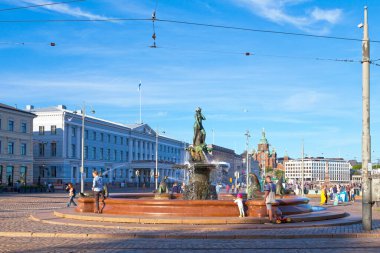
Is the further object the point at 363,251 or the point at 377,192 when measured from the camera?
the point at 377,192

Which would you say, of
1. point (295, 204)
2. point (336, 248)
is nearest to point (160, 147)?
point (295, 204)

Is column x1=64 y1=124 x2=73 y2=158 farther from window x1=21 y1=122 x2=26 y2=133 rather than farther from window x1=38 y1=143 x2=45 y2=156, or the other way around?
window x1=21 y1=122 x2=26 y2=133

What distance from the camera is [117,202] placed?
21328 millimetres

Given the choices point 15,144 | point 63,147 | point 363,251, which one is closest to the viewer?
point 363,251

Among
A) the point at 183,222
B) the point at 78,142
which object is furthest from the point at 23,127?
the point at 183,222

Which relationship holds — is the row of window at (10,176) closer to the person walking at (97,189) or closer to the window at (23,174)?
the window at (23,174)

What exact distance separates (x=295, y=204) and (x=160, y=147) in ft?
340

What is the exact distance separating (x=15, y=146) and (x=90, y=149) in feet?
67.9

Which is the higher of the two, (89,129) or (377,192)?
(89,129)

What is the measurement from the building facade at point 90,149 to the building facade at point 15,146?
731cm

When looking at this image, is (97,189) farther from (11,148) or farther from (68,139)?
(68,139)

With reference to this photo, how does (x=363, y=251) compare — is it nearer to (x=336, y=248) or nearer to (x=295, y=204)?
(x=336, y=248)

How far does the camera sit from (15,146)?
77.1m

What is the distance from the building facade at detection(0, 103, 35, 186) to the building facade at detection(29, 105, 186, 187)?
7.31 meters
